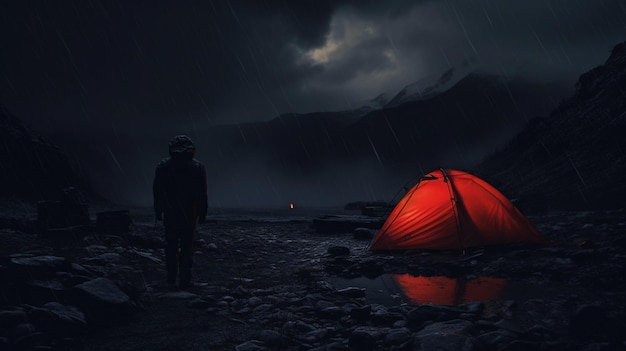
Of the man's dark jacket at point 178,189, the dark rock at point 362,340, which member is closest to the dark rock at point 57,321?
the man's dark jacket at point 178,189

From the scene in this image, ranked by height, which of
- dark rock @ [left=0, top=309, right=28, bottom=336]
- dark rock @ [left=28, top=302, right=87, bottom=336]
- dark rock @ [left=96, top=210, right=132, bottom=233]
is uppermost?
dark rock @ [left=96, top=210, right=132, bottom=233]

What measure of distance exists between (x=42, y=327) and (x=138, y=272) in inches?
140

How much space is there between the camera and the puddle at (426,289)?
551 centimetres

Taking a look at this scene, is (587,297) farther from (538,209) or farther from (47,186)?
(47,186)

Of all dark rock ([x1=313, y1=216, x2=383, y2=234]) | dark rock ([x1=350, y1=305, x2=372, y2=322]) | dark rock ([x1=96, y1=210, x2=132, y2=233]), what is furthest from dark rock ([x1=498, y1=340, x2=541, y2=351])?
dark rock ([x1=313, y1=216, x2=383, y2=234])

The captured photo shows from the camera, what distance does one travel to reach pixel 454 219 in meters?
9.30

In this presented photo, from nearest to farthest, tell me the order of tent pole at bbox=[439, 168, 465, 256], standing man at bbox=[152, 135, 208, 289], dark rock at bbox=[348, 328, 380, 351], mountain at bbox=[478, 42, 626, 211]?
dark rock at bbox=[348, 328, 380, 351] → standing man at bbox=[152, 135, 208, 289] → tent pole at bbox=[439, 168, 465, 256] → mountain at bbox=[478, 42, 626, 211]

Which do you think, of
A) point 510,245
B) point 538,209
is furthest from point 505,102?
point 510,245

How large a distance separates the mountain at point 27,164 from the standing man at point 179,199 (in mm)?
42939

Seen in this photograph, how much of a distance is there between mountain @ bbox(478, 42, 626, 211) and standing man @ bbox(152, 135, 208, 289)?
1712 centimetres

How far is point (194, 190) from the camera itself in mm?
6367

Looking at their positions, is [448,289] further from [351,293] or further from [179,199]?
[179,199]

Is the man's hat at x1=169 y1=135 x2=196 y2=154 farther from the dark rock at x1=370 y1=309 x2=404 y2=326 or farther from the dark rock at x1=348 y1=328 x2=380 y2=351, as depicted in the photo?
the dark rock at x1=348 y1=328 x2=380 y2=351

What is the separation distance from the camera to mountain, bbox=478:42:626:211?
24784 millimetres
